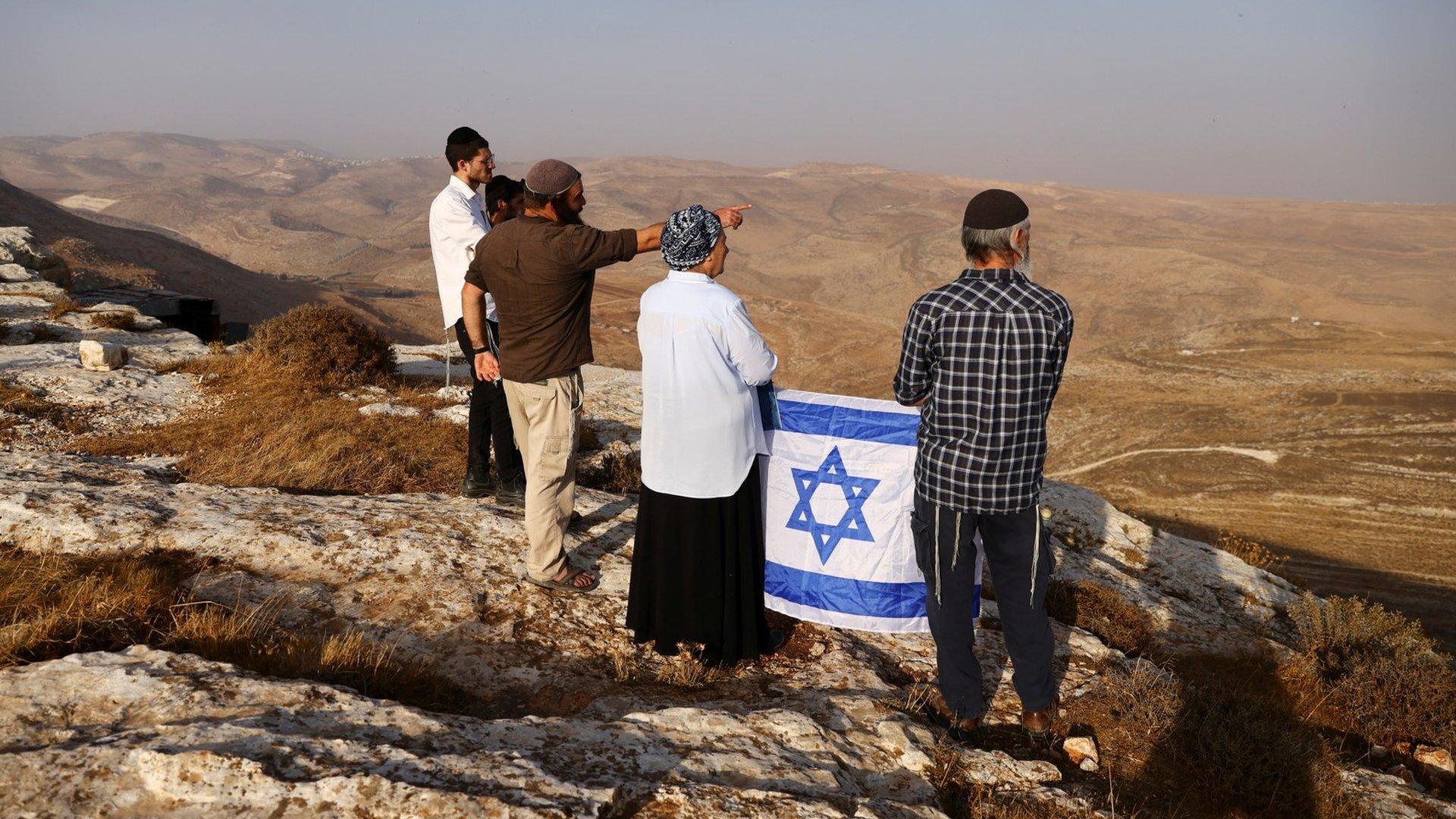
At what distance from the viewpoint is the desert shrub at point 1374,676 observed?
3.88 m

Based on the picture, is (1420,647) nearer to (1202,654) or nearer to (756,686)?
(1202,654)

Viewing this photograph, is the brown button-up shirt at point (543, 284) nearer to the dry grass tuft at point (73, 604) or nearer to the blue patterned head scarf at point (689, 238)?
the blue patterned head scarf at point (689, 238)

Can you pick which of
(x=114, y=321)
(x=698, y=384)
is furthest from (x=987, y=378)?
(x=114, y=321)

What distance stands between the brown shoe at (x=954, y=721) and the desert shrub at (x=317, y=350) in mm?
6813

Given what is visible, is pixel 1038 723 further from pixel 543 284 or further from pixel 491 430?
pixel 491 430

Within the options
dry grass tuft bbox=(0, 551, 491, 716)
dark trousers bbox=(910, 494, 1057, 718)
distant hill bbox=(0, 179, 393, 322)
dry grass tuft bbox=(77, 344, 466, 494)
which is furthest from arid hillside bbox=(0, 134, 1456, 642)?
dry grass tuft bbox=(0, 551, 491, 716)

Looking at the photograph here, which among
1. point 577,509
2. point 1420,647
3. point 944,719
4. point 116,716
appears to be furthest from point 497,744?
point 1420,647

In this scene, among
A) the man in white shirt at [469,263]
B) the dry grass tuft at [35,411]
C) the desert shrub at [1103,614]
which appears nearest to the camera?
the desert shrub at [1103,614]

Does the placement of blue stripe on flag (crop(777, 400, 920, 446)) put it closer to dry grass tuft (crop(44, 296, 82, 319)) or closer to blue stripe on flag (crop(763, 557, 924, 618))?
blue stripe on flag (crop(763, 557, 924, 618))

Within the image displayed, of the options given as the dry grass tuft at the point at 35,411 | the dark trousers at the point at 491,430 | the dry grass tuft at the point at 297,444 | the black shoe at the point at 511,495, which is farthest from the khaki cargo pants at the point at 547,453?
the dry grass tuft at the point at 35,411

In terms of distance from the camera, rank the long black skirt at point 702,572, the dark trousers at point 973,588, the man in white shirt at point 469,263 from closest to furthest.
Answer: the dark trousers at point 973,588 < the long black skirt at point 702,572 < the man in white shirt at point 469,263

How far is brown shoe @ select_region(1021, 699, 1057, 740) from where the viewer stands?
314cm

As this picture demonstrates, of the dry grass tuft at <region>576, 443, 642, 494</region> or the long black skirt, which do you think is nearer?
the long black skirt

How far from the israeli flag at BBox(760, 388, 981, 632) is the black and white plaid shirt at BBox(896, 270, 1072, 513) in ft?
1.99
